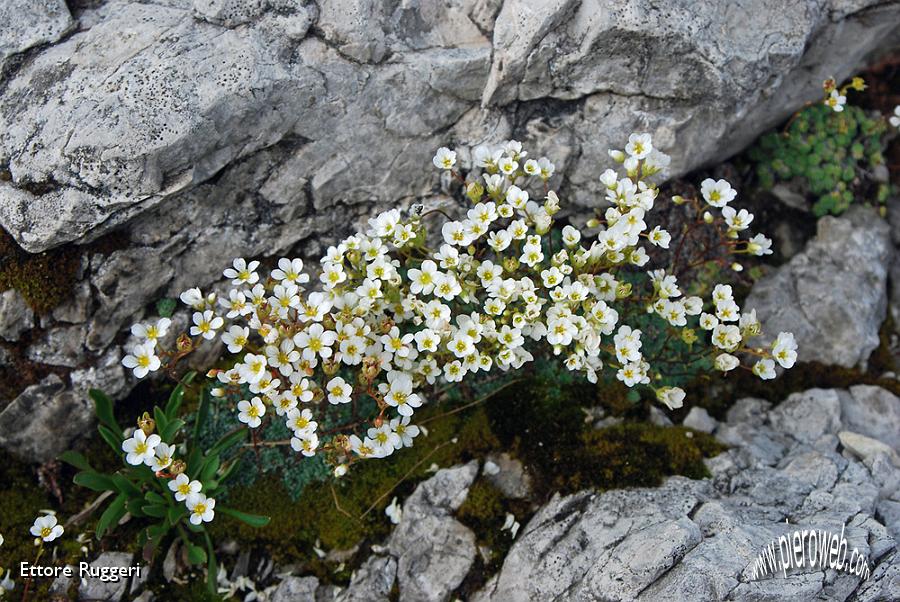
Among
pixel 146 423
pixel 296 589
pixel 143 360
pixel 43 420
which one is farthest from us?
pixel 43 420

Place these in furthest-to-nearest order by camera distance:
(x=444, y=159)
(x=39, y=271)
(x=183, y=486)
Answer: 1. (x=444, y=159)
2. (x=39, y=271)
3. (x=183, y=486)

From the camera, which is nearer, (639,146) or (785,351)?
(785,351)

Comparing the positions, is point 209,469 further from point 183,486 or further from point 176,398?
point 176,398

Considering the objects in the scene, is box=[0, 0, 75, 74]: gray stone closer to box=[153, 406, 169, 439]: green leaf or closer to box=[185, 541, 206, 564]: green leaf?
box=[153, 406, 169, 439]: green leaf

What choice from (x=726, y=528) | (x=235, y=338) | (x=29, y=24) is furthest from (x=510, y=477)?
(x=29, y=24)

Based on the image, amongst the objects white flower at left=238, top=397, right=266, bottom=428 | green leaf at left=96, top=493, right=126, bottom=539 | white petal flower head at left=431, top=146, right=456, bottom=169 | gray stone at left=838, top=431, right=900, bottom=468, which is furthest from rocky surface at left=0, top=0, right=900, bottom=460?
gray stone at left=838, top=431, right=900, bottom=468

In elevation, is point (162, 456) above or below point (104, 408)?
above

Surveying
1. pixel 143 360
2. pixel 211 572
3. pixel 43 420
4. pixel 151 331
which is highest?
pixel 151 331
